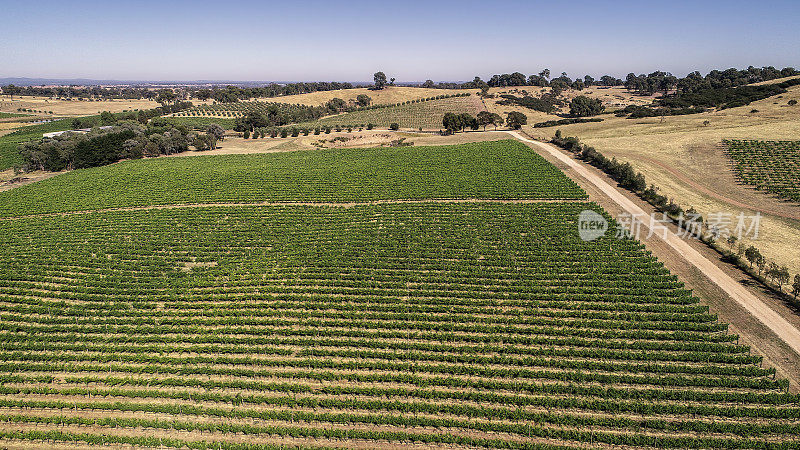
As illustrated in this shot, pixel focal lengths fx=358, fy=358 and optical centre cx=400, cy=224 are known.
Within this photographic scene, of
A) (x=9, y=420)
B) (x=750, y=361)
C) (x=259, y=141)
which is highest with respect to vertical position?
(x=259, y=141)

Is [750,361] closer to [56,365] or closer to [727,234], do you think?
[727,234]

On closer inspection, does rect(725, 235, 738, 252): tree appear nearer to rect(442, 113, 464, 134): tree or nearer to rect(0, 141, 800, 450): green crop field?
A: rect(0, 141, 800, 450): green crop field

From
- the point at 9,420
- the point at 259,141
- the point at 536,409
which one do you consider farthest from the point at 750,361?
the point at 259,141

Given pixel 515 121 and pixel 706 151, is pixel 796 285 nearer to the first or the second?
pixel 706 151

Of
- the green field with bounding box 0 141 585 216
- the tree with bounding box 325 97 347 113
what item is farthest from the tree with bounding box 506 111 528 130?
the tree with bounding box 325 97 347 113

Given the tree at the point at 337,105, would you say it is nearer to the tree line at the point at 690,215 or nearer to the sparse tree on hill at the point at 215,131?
the sparse tree on hill at the point at 215,131

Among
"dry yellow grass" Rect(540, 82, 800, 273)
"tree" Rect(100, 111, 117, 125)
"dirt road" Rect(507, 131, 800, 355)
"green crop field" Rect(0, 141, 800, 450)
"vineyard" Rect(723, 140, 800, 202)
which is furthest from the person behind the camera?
"tree" Rect(100, 111, 117, 125)

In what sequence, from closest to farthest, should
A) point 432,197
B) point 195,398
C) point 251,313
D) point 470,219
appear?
point 195,398, point 251,313, point 470,219, point 432,197

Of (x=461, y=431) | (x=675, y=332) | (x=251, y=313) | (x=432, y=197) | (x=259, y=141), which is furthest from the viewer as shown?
(x=259, y=141)
